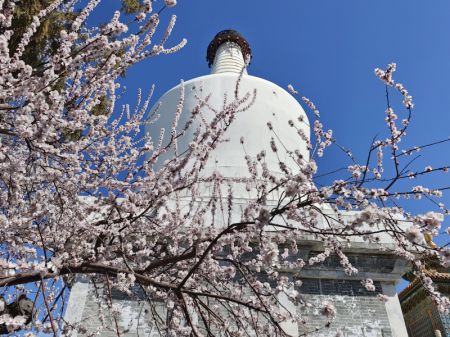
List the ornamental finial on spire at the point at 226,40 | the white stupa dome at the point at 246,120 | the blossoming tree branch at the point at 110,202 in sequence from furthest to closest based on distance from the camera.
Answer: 1. the ornamental finial on spire at the point at 226,40
2. the white stupa dome at the point at 246,120
3. the blossoming tree branch at the point at 110,202

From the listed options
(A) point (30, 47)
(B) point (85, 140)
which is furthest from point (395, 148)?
(A) point (30, 47)

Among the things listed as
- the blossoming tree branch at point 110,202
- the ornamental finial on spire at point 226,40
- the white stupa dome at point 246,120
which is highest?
the ornamental finial on spire at point 226,40

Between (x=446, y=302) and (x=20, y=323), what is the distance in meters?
4.11

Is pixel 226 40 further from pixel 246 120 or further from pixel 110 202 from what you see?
pixel 110 202

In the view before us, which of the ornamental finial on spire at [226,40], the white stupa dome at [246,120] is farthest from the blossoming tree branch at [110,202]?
the ornamental finial on spire at [226,40]

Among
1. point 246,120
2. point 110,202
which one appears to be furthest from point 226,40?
point 110,202

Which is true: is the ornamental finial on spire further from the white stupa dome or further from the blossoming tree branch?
the blossoming tree branch

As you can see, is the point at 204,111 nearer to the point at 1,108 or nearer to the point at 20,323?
the point at 1,108

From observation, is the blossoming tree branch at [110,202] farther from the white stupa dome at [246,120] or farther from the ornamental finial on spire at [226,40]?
the ornamental finial on spire at [226,40]

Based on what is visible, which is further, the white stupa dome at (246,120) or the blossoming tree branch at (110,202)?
the white stupa dome at (246,120)

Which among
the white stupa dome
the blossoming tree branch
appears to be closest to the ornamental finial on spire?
the white stupa dome

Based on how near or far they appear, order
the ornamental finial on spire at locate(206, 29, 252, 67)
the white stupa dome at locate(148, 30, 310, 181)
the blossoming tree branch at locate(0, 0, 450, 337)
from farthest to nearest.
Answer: the ornamental finial on spire at locate(206, 29, 252, 67) → the white stupa dome at locate(148, 30, 310, 181) → the blossoming tree branch at locate(0, 0, 450, 337)

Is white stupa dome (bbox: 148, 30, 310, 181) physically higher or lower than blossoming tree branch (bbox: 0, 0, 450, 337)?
higher

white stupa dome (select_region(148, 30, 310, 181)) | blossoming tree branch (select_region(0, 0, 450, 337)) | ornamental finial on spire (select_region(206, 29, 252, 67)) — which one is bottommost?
blossoming tree branch (select_region(0, 0, 450, 337))
